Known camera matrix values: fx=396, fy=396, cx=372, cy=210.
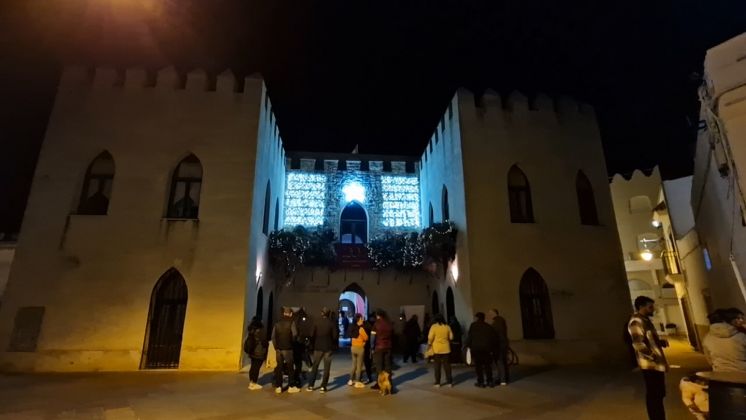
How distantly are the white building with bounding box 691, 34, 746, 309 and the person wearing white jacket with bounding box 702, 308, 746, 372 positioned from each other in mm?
3606

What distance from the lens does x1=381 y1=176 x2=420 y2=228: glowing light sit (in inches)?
737

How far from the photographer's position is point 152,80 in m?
12.5

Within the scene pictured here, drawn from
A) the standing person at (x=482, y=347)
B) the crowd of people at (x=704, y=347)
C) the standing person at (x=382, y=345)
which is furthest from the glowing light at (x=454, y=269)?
the crowd of people at (x=704, y=347)

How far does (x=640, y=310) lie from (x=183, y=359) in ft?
32.9

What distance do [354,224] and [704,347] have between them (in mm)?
15190

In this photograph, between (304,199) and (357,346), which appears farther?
(304,199)

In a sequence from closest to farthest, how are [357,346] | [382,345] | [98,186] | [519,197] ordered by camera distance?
1. [382,345]
2. [357,346]
3. [98,186]
4. [519,197]

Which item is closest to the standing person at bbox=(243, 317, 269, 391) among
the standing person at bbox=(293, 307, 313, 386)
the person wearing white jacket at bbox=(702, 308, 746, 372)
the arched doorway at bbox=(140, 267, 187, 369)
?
the standing person at bbox=(293, 307, 313, 386)

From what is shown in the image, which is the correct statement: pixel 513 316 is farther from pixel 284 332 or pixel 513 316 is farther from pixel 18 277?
pixel 18 277

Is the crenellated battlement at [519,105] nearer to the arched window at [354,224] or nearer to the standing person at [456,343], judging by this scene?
the standing person at [456,343]

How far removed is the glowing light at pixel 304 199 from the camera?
1817cm

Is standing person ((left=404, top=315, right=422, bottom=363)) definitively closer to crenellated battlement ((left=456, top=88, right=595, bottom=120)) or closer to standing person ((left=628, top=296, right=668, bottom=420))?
crenellated battlement ((left=456, top=88, right=595, bottom=120))

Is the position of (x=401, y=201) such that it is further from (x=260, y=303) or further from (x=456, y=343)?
(x=456, y=343)

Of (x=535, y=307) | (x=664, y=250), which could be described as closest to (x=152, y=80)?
(x=535, y=307)
